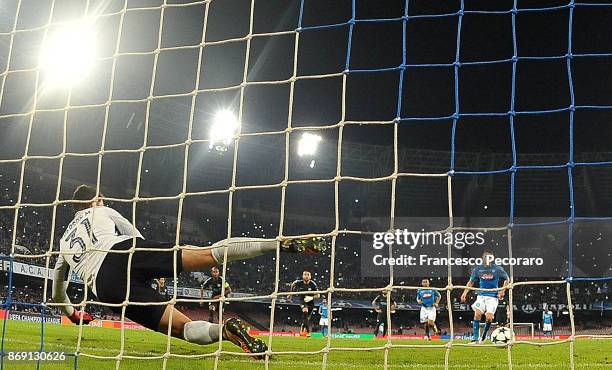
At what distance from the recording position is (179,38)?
16625mm

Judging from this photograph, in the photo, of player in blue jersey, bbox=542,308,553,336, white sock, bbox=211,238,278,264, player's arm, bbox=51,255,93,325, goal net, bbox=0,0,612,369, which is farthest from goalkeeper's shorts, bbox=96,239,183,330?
player in blue jersey, bbox=542,308,553,336

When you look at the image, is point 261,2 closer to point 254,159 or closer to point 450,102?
point 450,102

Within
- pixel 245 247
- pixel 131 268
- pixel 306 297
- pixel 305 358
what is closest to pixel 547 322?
pixel 306 297

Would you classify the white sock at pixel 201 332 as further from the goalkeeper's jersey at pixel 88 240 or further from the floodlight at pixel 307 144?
→ the floodlight at pixel 307 144

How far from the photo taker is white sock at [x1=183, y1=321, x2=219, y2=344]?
4.77 metres

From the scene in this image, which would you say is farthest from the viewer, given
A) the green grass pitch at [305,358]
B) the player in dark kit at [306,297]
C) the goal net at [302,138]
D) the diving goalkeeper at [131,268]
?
the goal net at [302,138]

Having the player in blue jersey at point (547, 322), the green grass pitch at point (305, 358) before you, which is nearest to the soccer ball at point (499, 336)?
the green grass pitch at point (305, 358)

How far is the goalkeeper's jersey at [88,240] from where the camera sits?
187 inches

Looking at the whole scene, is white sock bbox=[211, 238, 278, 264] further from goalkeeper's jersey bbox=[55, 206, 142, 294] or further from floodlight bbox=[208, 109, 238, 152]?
floodlight bbox=[208, 109, 238, 152]

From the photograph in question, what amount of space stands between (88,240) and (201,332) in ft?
3.58

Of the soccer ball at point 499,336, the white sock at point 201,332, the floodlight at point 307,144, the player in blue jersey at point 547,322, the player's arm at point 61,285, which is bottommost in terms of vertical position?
the player in blue jersey at point 547,322

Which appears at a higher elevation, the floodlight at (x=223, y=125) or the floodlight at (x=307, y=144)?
the floodlight at (x=223, y=125)

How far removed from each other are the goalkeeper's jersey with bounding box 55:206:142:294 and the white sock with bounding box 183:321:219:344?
0.77 meters

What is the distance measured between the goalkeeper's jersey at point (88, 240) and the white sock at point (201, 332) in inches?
30.3
